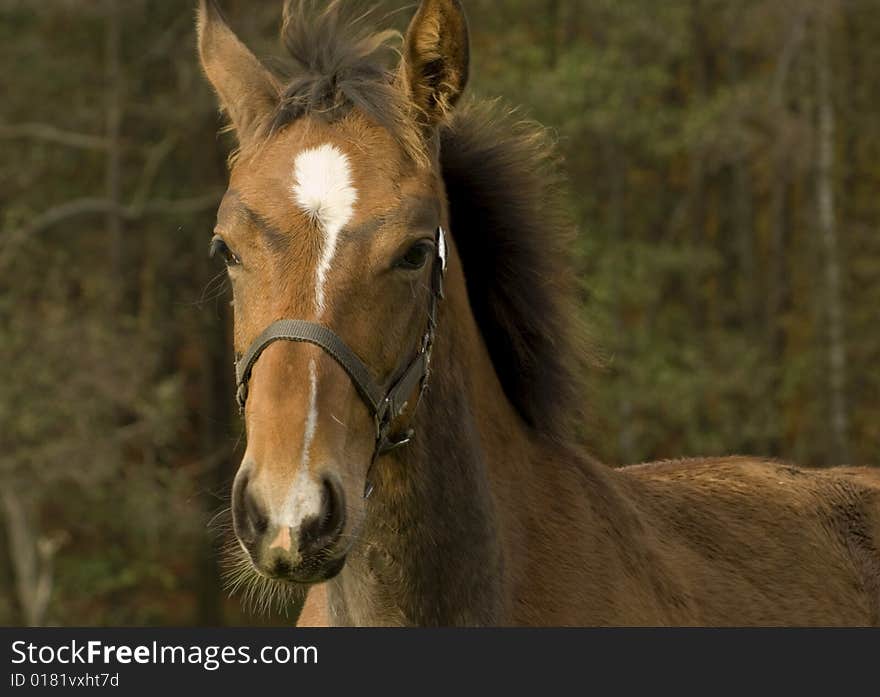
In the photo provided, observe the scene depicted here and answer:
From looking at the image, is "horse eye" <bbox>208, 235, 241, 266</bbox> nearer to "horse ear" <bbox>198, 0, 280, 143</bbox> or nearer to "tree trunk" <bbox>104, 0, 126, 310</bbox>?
"horse ear" <bbox>198, 0, 280, 143</bbox>

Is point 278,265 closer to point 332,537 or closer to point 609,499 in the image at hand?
point 332,537

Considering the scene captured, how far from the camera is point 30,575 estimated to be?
56.7 ft

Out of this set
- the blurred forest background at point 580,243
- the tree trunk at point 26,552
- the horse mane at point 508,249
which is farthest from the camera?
the blurred forest background at point 580,243

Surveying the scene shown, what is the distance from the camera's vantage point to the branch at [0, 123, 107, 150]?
19141 millimetres

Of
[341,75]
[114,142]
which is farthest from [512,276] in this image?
[114,142]

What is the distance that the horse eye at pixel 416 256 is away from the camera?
385 cm

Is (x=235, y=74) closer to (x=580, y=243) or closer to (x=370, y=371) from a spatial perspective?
(x=370, y=371)

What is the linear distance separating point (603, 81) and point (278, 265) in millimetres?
16697

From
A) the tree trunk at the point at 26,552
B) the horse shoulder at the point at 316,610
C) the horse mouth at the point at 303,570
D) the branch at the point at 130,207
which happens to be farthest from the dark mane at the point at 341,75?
the branch at the point at 130,207

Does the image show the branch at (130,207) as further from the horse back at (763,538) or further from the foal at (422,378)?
the foal at (422,378)

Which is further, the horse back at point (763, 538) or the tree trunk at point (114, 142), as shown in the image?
the tree trunk at point (114, 142)

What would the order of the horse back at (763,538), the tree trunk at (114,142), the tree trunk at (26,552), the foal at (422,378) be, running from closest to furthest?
the foal at (422,378), the horse back at (763,538), the tree trunk at (26,552), the tree trunk at (114,142)

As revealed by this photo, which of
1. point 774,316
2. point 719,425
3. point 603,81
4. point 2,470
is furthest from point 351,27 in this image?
point 774,316

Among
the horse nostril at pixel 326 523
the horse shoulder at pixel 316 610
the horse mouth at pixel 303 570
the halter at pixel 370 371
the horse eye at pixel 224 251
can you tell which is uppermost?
the horse eye at pixel 224 251
